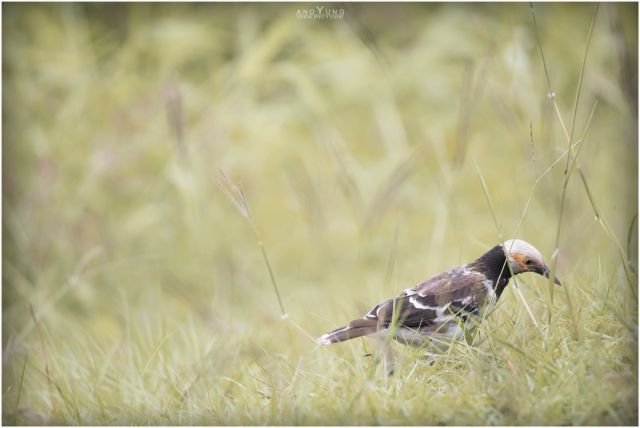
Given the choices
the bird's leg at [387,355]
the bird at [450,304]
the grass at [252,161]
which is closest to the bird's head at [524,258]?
the bird at [450,304]

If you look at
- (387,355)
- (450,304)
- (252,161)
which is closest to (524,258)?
(450,304)

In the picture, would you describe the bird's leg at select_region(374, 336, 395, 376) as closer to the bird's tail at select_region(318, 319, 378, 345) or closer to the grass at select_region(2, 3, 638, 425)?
the bird's tail at select_region(318, 319, 378, 345)

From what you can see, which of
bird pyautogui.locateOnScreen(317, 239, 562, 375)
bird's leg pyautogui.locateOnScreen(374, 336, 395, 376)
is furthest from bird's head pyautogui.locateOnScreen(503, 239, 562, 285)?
bird's leg pyautogui.locateOnScreen(374, 336, 395, 376)

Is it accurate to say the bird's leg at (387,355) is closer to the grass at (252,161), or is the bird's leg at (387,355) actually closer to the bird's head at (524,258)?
the bird's head at (524,258)

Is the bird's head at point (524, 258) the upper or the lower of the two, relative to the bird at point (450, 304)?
upper

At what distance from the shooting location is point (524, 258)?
2.03 m

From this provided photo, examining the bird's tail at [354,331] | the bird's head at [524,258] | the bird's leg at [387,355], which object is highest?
the bird's head at [524,258]

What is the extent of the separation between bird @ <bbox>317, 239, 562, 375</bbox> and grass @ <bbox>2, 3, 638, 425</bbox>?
0.64 metres

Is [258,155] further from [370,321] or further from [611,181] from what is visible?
[370,321]

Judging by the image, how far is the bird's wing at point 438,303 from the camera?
79.7 inches

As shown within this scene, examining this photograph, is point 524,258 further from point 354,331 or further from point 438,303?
point 354,331

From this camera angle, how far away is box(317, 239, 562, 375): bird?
2020 millimetres

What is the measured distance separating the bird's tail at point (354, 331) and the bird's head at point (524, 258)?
40cm

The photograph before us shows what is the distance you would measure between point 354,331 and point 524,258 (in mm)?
488
